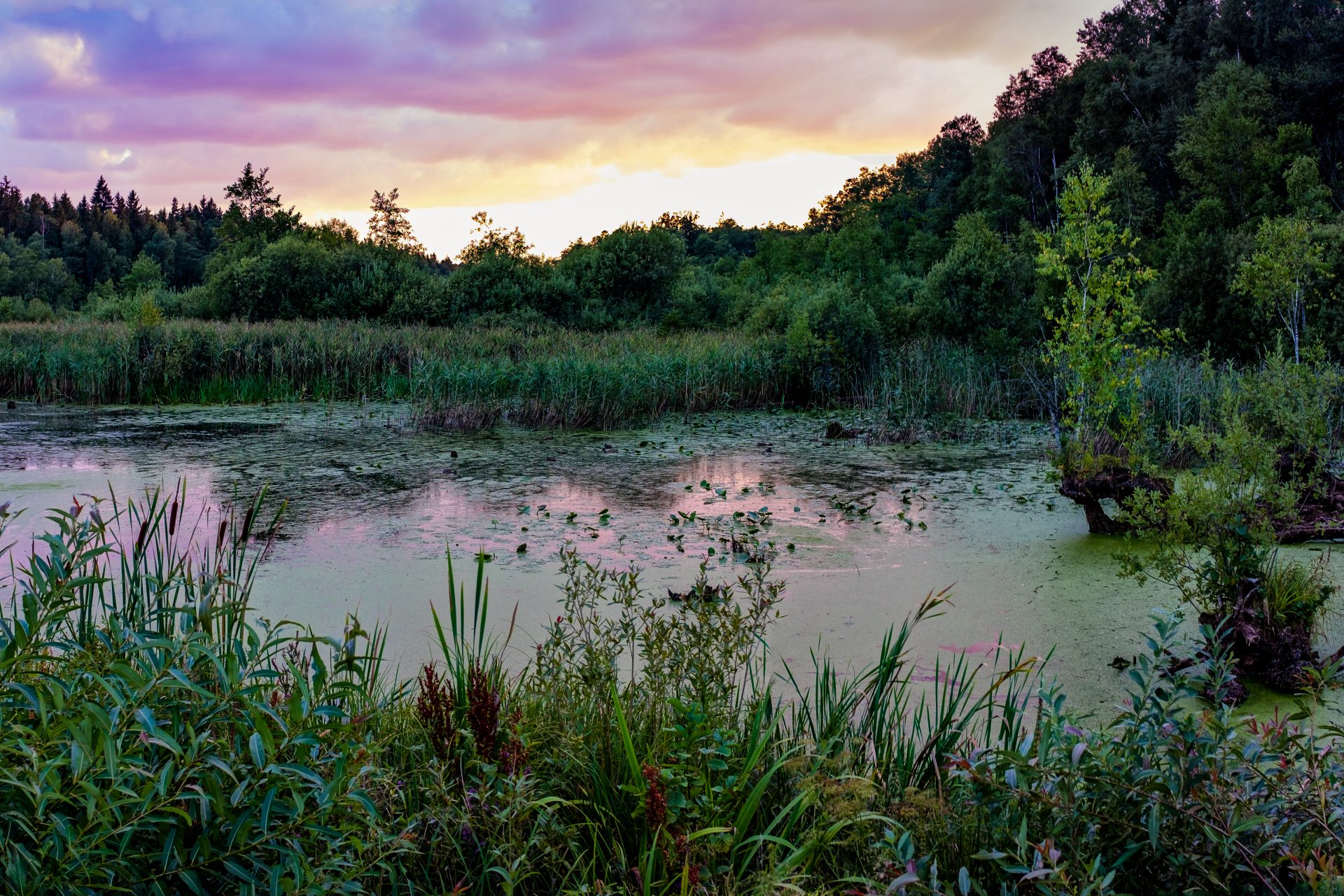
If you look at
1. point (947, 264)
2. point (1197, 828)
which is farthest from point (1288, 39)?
point (1197, 828)

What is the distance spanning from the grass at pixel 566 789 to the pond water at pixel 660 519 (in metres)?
1.36

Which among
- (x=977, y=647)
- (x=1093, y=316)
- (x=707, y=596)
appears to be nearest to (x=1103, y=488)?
(x=1093, y=316)

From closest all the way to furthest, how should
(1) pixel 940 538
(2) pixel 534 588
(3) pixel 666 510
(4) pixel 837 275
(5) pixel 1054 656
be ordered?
(5) pixel 1054 656 < (2) pixel 534 588 < (1) pixel 940 538 < (3) pixel 666 510 < (4) pixel 837 275

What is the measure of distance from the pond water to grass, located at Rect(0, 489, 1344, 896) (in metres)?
1.36

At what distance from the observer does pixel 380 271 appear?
2420 cm

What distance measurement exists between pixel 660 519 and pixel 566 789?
390cm

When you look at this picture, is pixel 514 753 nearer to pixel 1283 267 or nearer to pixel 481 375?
pixel 1283 267

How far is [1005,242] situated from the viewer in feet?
100

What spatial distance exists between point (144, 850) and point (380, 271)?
24027mm

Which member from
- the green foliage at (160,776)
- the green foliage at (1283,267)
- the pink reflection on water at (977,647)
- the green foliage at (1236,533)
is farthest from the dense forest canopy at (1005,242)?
the green foliage at (160,776)

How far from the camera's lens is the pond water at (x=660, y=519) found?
420cm

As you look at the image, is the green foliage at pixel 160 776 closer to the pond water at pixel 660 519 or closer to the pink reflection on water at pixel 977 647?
the pond water at pixel 660 519

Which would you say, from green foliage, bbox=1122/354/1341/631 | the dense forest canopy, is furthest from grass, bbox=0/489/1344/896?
the dense forest canopy

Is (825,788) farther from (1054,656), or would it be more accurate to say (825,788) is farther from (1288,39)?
(1288,39)
